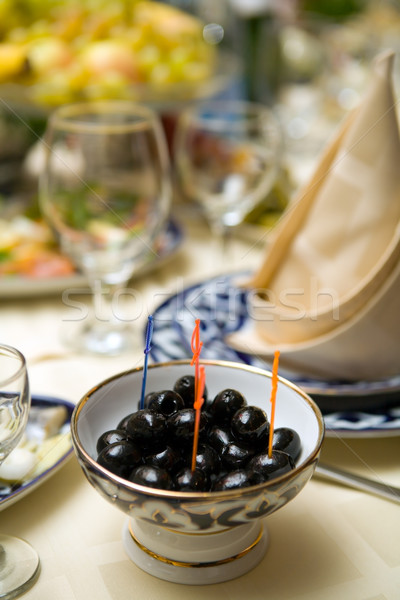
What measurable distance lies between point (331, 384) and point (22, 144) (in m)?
0.64

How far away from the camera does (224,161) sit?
2.39 ft

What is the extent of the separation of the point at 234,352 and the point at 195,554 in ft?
0.70

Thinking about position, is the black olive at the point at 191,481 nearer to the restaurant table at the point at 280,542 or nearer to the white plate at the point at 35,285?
the restaurant table at the point at 280,542

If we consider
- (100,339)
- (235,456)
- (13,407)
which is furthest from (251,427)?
(100,339)

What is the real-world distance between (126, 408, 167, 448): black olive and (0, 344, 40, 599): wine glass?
62mm

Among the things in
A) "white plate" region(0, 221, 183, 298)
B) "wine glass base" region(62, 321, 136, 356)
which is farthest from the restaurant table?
"white plate" region(0, 221, 183, 298)

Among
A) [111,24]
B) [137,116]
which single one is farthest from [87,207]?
[111,24]

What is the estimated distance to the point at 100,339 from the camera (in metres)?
0.64

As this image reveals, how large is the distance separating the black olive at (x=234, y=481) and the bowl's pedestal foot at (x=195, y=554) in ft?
0.10

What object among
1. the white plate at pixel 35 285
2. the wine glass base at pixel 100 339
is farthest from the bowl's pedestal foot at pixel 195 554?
the white plate at pixel 35 285

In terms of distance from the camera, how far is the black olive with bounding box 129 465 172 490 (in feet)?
1.13

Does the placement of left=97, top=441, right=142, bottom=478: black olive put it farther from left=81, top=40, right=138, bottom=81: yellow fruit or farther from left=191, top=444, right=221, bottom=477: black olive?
left=81, top=40, right=138, bottom=81: yellow fruit

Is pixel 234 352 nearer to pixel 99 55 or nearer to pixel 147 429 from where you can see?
pixel 147 429

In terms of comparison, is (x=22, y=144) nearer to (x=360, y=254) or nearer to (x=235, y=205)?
(x=235, y=205)
